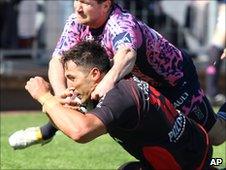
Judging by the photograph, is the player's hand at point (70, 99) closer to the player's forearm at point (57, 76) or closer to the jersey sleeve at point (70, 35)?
the player's forearm at point (57, 76)

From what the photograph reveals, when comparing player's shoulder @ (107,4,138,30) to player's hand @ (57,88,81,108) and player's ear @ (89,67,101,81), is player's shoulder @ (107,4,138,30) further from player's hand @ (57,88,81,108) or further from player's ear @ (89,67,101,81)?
player's hand @ (57,88,81,108)

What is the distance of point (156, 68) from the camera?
4.84 metres

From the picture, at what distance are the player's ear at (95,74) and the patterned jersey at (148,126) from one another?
0.11 meters

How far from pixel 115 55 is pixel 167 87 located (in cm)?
82

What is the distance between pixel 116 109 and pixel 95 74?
0.91 feet

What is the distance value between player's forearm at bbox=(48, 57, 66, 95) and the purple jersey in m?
0.08

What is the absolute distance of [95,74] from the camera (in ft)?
12.5

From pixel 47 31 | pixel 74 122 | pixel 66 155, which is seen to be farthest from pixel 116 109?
pixel 47 31

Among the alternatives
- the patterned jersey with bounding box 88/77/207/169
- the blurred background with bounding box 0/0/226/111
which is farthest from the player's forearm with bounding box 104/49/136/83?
the blurred background with bounding box 0/0/226/111

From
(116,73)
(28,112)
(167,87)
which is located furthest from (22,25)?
(116,73)

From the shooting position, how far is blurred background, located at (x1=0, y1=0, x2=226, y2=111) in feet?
36.6

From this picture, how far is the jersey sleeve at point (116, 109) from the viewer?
3.62 meters

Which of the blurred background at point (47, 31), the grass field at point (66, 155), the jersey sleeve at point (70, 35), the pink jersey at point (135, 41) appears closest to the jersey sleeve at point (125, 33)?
the pink jersey at point (135, 41)

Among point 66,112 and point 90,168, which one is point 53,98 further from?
point 90,168
